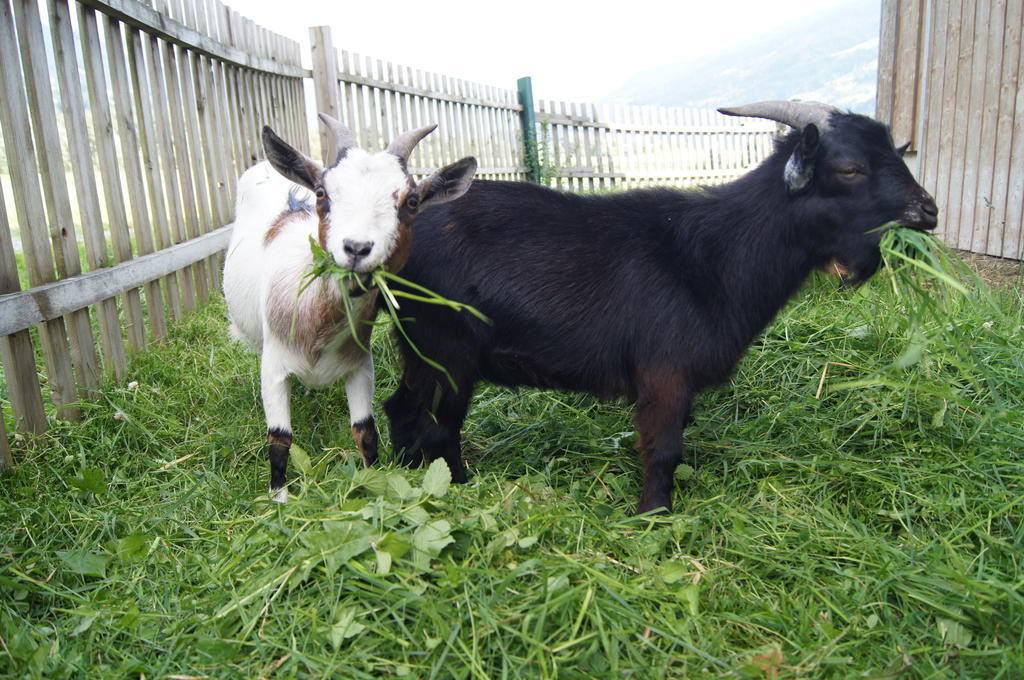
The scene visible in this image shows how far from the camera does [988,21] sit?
5.37 m

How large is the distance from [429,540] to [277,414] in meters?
1.15

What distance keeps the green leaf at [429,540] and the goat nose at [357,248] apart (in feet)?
2.91

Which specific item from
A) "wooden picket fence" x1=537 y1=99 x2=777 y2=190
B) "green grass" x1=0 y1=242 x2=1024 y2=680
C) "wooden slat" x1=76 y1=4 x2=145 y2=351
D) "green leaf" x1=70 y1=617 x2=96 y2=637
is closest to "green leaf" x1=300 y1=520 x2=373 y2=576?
"green grass" x1=0 y1=242 x2=1024 y2=680

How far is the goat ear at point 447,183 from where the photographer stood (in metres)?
2.92

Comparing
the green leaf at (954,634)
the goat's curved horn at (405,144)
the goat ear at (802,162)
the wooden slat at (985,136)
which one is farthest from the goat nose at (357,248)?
the wooden slat at (985,136)

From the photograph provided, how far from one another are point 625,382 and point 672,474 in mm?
398

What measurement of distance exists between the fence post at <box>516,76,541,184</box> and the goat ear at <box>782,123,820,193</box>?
8912 mm

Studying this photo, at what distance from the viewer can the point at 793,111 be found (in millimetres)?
2988

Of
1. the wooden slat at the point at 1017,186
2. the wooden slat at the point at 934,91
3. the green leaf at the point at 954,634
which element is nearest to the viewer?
the green leaf at the point at 954,634

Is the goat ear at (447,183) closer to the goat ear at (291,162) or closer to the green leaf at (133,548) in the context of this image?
the goat ear at (291,162)

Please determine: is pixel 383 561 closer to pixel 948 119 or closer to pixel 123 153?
pixel 123 153

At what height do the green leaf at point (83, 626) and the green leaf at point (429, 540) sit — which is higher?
the green leaf at point (429, 540)

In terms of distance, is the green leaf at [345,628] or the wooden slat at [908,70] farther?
the wooden slat at [908,70]

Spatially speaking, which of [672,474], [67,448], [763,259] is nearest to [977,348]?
[763,259]
